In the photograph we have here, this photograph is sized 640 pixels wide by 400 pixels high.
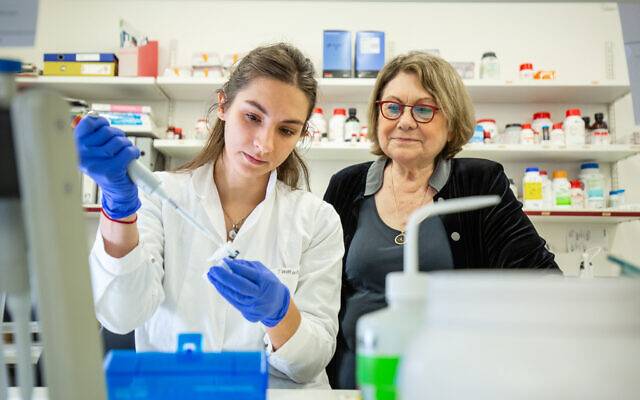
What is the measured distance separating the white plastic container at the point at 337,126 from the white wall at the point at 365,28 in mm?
278

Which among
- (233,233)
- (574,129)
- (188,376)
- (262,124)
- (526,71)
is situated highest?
(526,71)

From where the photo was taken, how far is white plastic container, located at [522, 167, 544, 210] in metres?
2.64

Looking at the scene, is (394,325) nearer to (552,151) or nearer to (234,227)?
(234,227)

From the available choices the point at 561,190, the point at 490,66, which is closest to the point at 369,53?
the point at 490,66

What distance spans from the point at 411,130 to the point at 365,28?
1832 millimetres

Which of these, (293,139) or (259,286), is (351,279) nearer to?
(293,139)

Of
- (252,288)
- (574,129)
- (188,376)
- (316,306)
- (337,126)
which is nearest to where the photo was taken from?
(188,376)

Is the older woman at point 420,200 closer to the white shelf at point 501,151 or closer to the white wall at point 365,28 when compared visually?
the white shelf at point 501,151

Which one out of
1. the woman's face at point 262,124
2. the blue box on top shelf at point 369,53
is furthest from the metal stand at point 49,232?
the blue box on top shelf at point 369,53

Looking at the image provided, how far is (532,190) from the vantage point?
105 inches

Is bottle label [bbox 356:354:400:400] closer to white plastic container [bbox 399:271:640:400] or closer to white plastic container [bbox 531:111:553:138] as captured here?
white plastic container [bbox 399:271:640:400]

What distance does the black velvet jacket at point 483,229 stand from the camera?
141 centimetres

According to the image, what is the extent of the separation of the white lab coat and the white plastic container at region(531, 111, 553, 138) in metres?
1.86

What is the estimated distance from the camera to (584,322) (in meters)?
0.34
